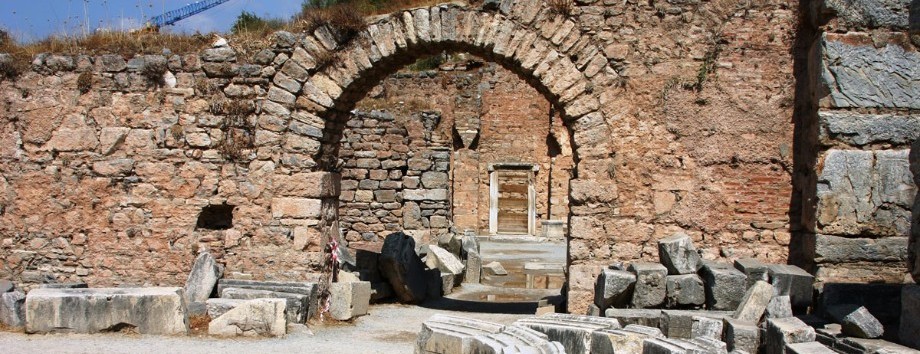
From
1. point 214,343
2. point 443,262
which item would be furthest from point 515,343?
point 443,262

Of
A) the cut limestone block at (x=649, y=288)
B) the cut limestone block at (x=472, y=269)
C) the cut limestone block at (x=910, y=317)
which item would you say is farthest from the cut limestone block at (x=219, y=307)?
the cut limestone block at (x=472, y=269)

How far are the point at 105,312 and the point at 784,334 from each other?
232 inches

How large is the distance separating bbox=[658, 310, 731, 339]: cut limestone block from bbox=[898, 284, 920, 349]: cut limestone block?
1581 millimetres

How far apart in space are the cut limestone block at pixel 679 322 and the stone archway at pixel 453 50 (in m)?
1.26

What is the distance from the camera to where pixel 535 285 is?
45.0 ft

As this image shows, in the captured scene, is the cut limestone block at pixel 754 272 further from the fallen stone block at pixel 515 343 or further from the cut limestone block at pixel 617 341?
the fallen stone block at pixel 515 343

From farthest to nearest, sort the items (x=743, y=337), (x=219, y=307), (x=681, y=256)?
(x=681, y=256)
(x=219, y=307)
(x=743, y=337)

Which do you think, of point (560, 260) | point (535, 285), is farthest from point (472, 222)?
point (535, 285)

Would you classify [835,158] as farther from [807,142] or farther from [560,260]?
[560,260]

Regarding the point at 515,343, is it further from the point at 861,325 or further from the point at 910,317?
the point at 910,317

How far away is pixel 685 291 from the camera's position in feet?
25.6

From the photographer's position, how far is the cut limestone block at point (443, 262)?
13020 mm

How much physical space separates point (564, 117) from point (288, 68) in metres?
3.10

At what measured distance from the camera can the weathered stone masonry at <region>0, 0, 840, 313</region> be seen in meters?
8.68
